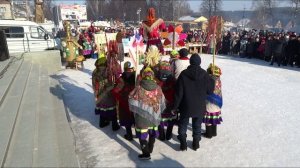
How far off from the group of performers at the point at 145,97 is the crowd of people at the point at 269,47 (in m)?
10.2

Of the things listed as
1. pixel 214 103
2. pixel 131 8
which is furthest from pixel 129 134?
pixel 131 8

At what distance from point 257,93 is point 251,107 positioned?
1652mm

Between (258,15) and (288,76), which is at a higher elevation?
(258,15)

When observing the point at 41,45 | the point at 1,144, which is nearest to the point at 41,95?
the point at 1,144

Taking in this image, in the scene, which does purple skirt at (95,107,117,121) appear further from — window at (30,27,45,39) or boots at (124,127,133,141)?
window at (30,27,45,39)

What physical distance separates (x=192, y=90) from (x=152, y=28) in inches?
153

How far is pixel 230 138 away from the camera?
5.64 m

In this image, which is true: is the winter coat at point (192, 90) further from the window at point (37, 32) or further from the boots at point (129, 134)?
the window at point (37, 32)

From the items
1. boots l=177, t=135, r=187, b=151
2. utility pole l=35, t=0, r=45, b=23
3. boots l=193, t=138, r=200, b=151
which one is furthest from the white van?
utility pole l=35, t=0, r=45, b=23


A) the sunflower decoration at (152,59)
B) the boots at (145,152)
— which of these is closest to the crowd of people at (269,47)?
the sunflower decoration at (152,59)

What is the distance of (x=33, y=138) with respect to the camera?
203 inches

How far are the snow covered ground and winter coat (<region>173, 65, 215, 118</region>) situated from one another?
81 cm

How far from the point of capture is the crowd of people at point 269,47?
14.3m

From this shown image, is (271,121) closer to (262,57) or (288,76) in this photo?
(288,76)
